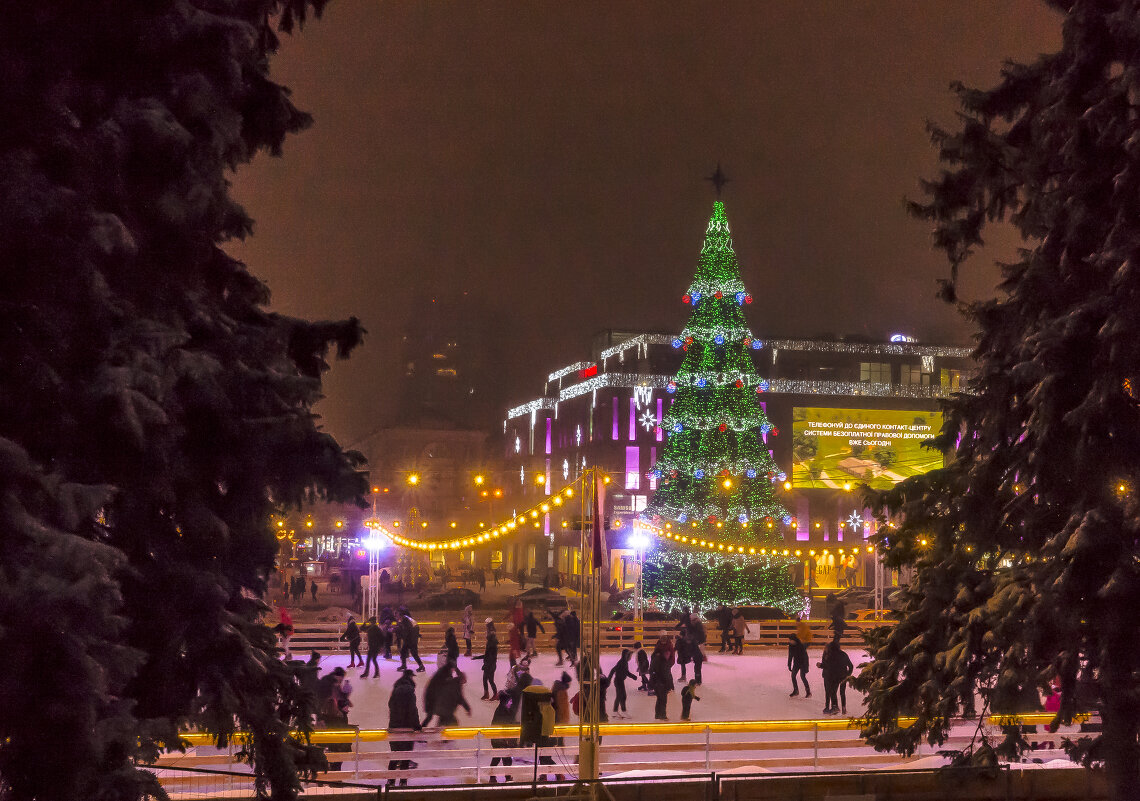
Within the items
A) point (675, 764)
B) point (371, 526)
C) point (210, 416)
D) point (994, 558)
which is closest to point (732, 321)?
point (371, 526)

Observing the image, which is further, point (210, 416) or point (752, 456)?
point (752, 456)

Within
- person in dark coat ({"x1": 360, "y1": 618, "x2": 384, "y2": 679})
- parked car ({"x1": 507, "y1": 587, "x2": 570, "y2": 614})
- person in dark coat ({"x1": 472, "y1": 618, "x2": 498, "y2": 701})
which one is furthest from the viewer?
parked car ({"x1": 507, "y1": 587, "x2": 570, "y2": 614})

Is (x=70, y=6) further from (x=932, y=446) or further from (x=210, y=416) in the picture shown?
(x=932, y=446)

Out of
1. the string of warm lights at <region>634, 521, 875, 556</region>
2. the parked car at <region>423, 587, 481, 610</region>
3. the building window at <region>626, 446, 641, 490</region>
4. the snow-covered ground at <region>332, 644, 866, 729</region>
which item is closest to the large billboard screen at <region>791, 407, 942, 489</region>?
the building window at <region>626, 446, 641, 490</region>

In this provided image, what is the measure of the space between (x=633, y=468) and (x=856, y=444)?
1446 cm

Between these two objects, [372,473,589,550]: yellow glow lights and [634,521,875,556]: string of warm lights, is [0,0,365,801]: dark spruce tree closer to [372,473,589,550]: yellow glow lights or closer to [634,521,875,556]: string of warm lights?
[372,473,589,550]: yellow glow lights

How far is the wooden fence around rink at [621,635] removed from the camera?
93.0ft

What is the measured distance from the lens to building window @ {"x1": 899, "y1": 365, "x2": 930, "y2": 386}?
6782 centimetres

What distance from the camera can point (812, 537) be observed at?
6134 cm

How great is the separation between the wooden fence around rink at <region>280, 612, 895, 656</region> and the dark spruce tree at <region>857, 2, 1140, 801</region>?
1761 centimetres

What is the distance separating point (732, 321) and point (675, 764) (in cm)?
2446

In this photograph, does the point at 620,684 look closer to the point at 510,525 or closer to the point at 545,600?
the point at 510,525

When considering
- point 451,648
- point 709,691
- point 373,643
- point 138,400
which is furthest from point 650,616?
point 138,400

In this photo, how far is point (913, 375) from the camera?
6819 centimetres
